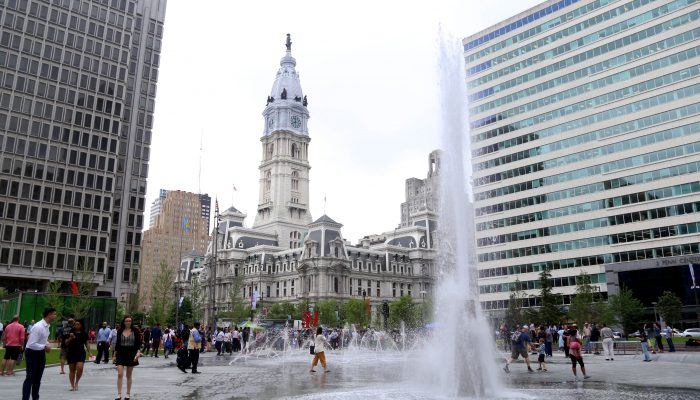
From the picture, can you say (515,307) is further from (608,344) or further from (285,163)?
(285,163)

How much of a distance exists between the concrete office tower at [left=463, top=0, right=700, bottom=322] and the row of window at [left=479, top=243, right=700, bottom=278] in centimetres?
15

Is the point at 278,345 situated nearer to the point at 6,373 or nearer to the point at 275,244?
the point at 6,373

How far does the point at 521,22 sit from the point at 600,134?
2230 cm

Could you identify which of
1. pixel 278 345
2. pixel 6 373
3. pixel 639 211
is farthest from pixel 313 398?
pixel 639 211

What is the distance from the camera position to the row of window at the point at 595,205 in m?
62.9

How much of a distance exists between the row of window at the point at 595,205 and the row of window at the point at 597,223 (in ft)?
4.61

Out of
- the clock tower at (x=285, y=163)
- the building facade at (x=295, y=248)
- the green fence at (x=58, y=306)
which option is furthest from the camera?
the clock tower at (x=285, y=163)

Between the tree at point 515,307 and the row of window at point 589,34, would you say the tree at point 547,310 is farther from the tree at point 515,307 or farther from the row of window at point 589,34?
the row of window at point 589,34

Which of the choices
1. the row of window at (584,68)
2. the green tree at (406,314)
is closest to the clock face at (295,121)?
the green tree at (406,314)

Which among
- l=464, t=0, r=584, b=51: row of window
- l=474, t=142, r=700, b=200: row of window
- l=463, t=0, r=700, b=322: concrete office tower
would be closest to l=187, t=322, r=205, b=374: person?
l=463, t=0, r=700, b=322: concrete office tower

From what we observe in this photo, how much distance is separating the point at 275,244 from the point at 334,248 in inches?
1200

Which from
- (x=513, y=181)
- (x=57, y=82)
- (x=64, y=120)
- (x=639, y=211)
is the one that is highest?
(x=57, y=82)

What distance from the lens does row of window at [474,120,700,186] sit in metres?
62.7

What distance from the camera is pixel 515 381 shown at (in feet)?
61.7
